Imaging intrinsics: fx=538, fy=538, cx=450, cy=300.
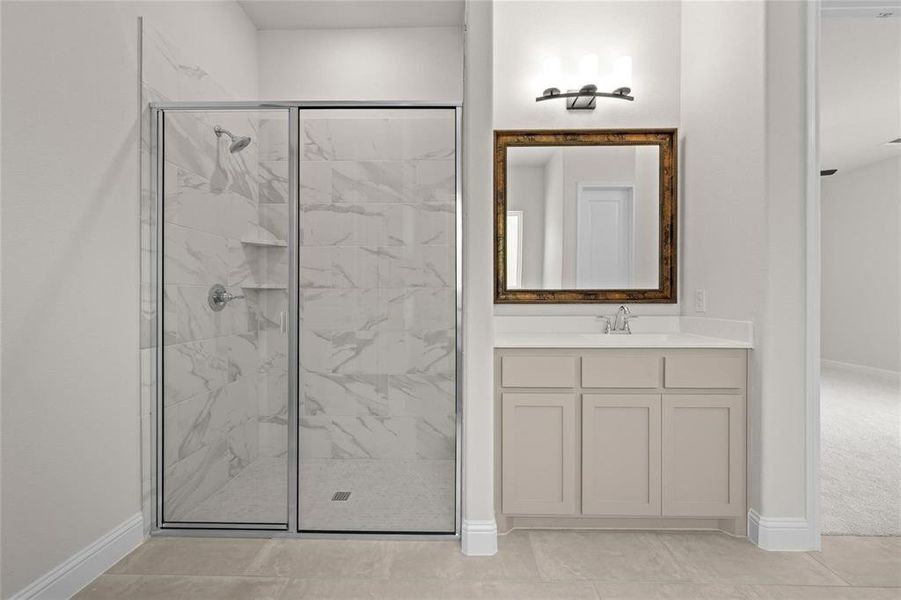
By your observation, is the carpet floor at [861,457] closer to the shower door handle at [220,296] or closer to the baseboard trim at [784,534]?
the baseboard trim at [784,534]

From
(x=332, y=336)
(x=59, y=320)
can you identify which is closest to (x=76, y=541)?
(x=59, y=320)

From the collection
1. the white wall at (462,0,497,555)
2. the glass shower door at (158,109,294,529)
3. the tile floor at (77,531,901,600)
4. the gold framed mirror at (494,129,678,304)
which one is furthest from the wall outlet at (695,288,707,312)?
the glass shower door at (158,109,294,529)

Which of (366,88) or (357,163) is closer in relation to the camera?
(357,163)

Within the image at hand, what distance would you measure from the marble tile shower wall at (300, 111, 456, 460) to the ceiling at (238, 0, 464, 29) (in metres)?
1.34

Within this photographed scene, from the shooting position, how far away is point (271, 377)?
7.79ft

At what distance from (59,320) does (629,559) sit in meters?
2.28

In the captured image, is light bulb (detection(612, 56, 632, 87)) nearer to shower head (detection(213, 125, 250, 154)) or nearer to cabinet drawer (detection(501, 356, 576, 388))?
cabinet drawer (detection(501, 356, 576, 388))

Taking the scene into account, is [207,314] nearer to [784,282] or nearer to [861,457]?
[784,282]

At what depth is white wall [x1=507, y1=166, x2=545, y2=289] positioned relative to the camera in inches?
116

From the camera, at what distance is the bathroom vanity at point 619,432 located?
2.34m

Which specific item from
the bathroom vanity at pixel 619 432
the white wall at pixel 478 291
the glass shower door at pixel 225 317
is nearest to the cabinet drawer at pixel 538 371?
the bathroom vanity at pixel 619 432

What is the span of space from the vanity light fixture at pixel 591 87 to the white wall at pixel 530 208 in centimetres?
40

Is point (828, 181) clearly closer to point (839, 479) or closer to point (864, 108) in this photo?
point (864, 108)

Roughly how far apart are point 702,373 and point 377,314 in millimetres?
1454
